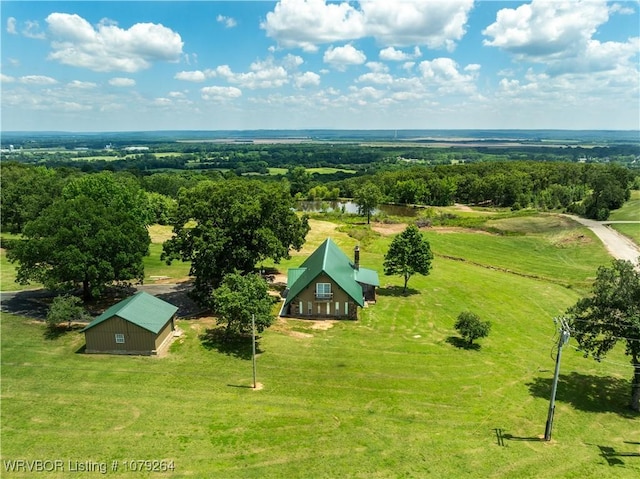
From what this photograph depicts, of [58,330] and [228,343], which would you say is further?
[58,330]

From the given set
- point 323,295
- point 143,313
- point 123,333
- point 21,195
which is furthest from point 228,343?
point 21,195

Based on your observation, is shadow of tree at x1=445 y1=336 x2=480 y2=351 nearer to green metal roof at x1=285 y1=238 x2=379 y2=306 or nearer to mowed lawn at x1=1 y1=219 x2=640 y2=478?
mowed lawn at x1=1 y1=219 x2=640 y2=478

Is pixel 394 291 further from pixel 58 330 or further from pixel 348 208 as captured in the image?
pixel 348 208

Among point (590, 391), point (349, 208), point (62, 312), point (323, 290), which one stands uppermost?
point (62, 312)

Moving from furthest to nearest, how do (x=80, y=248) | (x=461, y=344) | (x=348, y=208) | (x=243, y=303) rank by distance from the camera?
(x=348, y=208) → (x=80, y=248) → (x=461, y=344) → (x=243, y=303)

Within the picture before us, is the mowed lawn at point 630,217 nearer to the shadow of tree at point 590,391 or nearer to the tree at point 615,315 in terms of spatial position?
the shadow of tree at point 590,391

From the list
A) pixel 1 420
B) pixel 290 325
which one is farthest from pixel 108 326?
pixel 290 325
